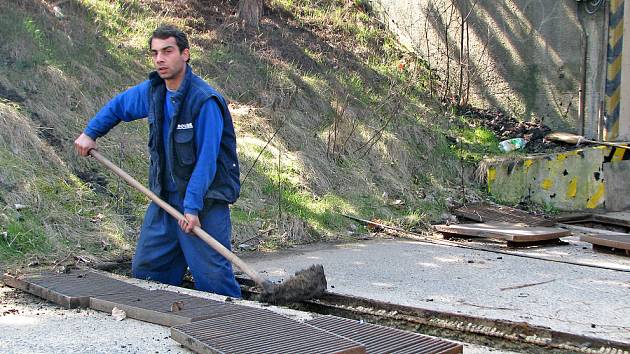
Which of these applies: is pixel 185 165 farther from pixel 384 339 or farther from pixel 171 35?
pixel 384 339

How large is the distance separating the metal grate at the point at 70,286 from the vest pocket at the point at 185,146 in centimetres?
90

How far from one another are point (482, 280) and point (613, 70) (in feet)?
16.6

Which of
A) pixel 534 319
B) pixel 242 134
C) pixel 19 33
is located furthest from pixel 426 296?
pixel 19 33

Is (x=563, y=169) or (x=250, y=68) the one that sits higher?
(x=250, y=68)

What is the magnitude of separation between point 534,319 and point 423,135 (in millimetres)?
5634

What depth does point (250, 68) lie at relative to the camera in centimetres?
1005

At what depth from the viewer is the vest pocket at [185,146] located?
5.23m

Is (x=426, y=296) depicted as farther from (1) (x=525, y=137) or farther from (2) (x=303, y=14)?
(2) (x=303, y=14)

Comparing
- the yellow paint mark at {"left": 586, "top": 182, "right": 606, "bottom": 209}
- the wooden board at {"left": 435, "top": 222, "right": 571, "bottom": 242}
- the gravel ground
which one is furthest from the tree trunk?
the gravel ground

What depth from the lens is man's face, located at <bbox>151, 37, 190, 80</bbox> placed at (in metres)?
5.26

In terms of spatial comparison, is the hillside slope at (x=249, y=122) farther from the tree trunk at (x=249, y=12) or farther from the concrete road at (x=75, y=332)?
the concrete road at (x=75, y=332)

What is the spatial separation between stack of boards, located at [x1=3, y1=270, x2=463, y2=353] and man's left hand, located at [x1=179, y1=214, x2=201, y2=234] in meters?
0.42

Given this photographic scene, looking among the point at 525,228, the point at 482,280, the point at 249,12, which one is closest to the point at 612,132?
the point at 525,228

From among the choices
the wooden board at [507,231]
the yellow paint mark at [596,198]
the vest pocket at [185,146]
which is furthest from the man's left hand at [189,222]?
the yellow paint mark at [596,198]
